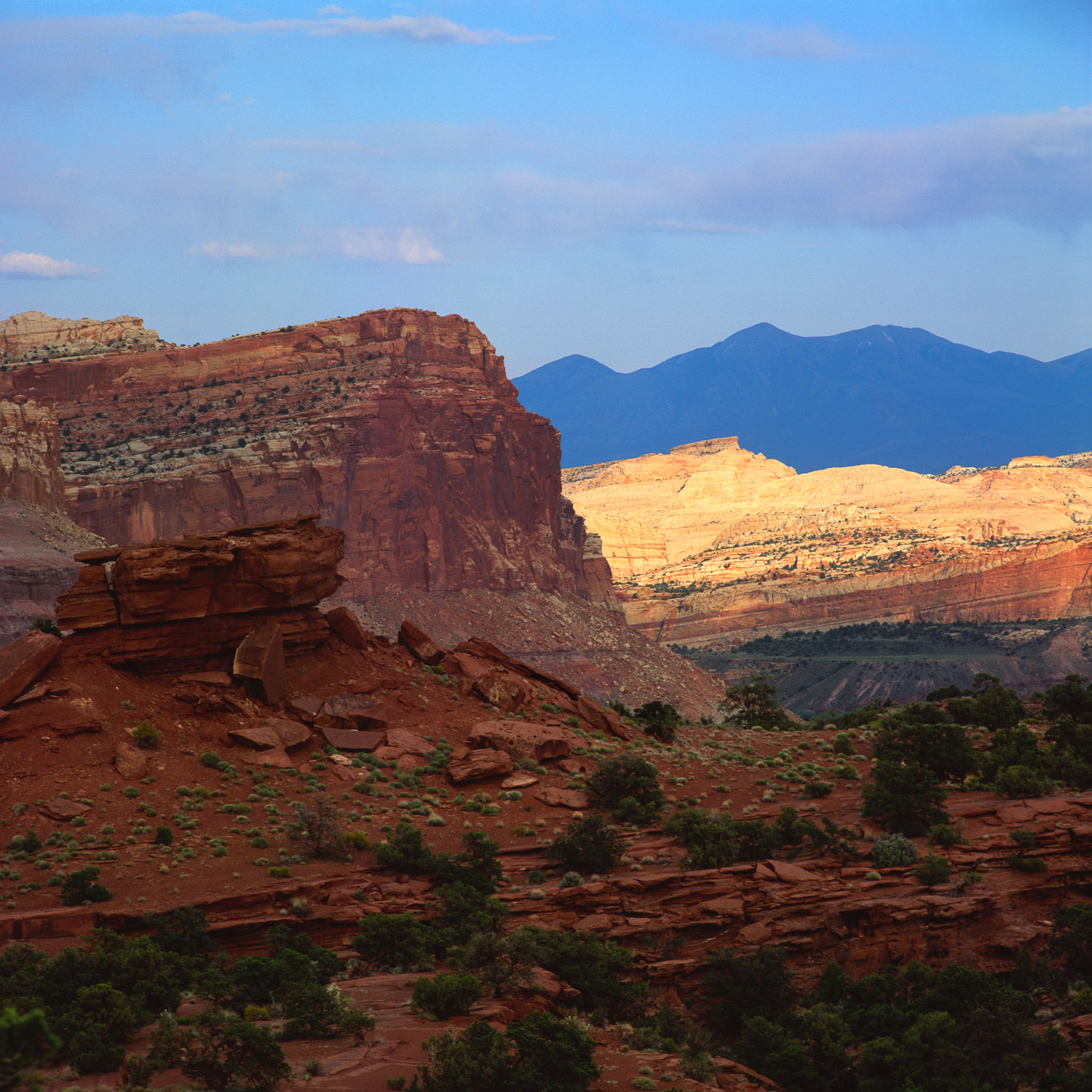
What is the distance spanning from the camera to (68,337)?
152 m

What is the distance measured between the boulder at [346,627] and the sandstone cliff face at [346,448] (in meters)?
78.4

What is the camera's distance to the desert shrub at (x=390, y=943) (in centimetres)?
2611

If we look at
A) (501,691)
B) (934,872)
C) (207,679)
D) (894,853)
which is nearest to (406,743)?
(501,691)

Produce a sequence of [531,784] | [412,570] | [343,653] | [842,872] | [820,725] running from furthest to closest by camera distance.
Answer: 1. [412,570]
2. [820,725]
3. [343,653]
4. [531,784]
5. [842,872]

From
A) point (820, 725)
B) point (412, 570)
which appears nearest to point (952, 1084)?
point (820, 725)

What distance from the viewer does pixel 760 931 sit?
2873 centimetres

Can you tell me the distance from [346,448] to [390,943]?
100 metres

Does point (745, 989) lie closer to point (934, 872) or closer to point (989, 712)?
point (934, 872)

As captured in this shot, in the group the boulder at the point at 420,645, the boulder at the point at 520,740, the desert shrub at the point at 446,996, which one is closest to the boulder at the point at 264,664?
the boulder at the point at 420,645

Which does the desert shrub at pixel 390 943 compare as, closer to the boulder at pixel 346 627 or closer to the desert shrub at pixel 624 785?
the desert shrub at pixel 624 785

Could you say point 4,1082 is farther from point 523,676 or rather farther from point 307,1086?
point 523,676

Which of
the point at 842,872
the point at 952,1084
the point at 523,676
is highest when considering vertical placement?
the point at 523,676

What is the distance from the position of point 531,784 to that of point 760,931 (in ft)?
29.4

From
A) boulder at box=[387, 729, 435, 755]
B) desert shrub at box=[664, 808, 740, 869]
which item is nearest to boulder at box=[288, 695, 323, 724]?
boulder at box=[387, 729, 435, 755]
